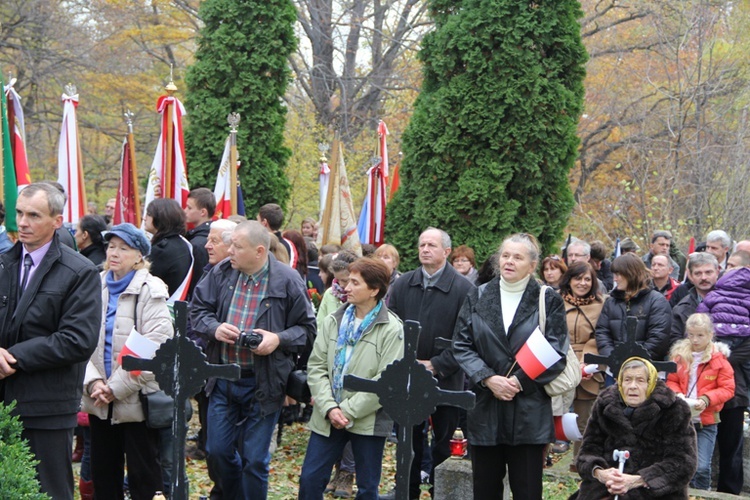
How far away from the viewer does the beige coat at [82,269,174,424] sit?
602 cm

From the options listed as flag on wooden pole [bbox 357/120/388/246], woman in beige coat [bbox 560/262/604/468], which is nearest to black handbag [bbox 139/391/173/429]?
woman in beige coat [bbox 560/262/604/468]

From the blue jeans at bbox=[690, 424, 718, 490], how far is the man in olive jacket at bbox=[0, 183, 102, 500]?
16.1 ft

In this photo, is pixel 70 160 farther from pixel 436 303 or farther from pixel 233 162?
pixel 436 303

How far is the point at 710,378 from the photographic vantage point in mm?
7453

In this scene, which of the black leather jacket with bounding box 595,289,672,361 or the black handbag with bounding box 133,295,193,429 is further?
the black leather jacket with bounding box 595,289,672,361

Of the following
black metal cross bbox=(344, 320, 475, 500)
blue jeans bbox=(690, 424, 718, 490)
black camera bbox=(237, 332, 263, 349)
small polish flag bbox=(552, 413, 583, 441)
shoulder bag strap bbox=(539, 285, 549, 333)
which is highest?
shoulder bag strap bbox=(539, 285, 549, 333)

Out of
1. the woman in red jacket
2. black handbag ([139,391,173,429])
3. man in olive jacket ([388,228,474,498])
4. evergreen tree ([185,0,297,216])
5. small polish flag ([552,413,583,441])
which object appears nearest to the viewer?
→ black handbag ([139,391,173,429])

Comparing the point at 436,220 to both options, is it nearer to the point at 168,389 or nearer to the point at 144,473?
the point at 144,473

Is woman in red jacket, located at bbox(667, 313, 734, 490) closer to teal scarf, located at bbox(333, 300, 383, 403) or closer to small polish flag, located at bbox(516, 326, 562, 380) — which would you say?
small polish flag, located at bbox(516, 326, 562, 380)

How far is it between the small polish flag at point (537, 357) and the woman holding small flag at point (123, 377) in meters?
2.27

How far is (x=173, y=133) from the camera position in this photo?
1161cm

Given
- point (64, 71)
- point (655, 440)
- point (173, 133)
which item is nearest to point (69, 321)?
point (655, 440)

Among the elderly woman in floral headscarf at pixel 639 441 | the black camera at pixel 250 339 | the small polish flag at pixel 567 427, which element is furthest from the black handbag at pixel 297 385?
the elderly woman in floral headscarf at pixel 639 441

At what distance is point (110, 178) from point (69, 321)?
2338cm
